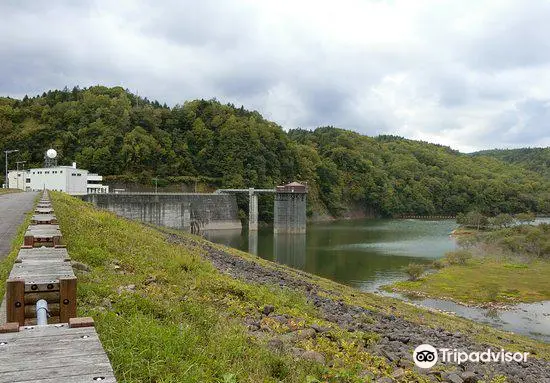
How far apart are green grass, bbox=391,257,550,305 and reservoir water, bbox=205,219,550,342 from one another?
188cm

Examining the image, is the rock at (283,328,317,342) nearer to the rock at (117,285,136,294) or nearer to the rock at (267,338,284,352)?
the rock at (267,338,284,352)

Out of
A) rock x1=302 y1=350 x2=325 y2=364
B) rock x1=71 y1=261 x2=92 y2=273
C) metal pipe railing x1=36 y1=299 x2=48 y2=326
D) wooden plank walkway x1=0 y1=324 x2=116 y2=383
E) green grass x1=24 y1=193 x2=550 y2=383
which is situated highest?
metal pipe railing x1=36 y1=299 x2=48 y2=326

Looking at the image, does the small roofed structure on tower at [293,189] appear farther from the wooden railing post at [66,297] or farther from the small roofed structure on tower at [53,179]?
the wooden railing post at [66,297]

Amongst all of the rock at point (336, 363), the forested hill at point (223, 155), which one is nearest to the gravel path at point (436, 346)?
the rock at point (336, 363)

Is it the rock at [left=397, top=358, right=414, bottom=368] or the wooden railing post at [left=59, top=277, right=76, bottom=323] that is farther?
the rock at [left=397, top=358, right=414, bottom=368]

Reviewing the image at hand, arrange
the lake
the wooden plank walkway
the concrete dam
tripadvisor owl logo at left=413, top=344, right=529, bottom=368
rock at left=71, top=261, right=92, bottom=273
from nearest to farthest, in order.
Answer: the wooden plank walkway
rock at left=71, top=261, right=92, bottom=273
tripadvisor owl logo at left=413, top=344, right=529, bottom=368
the lake
the concrete dam

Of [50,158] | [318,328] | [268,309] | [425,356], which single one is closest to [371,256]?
[425,356]

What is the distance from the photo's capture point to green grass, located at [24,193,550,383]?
5.09m


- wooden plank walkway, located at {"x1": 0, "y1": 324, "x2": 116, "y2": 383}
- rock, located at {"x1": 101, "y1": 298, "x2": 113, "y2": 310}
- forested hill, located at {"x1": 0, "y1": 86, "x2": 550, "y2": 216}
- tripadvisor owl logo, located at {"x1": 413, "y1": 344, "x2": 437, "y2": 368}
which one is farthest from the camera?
forested hill, located at {"x1": 0, "y1": 86, "x2": 550, "y2": 216}

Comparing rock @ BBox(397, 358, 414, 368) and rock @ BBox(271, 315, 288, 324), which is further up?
rock @ BBox(271, 315, 288, 324)

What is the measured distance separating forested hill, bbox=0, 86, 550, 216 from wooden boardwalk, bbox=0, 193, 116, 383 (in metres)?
94.9

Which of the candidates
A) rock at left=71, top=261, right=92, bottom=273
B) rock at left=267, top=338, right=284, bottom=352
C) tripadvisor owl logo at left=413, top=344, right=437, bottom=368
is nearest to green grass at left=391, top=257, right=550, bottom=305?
tripadvisor owl logo at left=413, top=344, right=437, bottom=368

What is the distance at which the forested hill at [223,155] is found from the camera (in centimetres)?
9688

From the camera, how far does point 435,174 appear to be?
6299 inches
